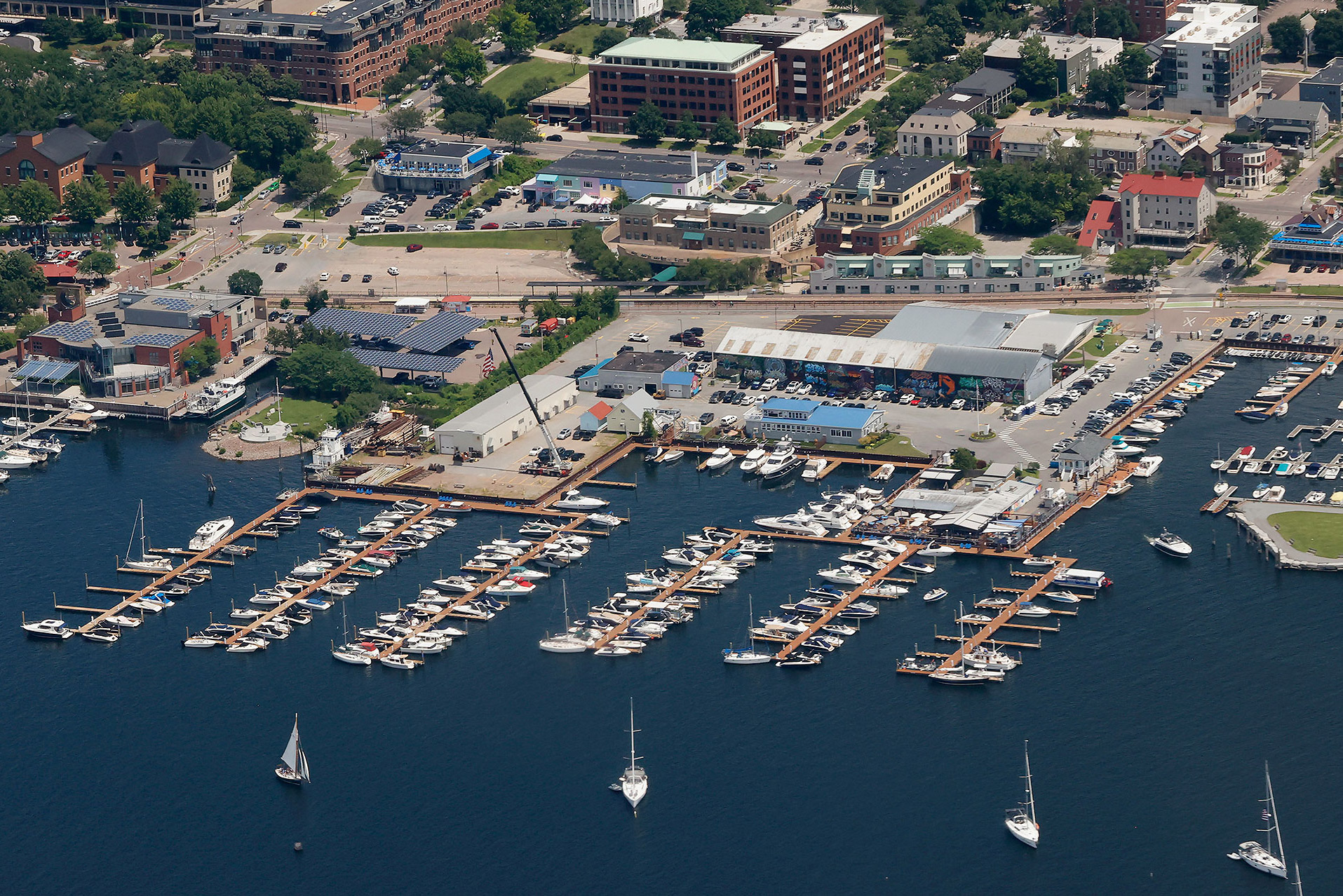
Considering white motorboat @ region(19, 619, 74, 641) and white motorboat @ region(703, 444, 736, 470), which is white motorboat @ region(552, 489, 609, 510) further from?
white motorboat @ region(19, 619, 74, 641)

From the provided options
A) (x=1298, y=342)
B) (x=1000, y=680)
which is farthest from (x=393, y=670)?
(x=1298, y=342)

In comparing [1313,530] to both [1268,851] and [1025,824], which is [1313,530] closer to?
[1268,851]

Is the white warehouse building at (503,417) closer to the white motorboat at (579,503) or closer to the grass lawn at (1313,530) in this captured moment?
the white motorboat at (579,503)

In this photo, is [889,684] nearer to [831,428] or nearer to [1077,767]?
[1077,767]

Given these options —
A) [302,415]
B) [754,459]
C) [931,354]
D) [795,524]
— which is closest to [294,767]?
[795,524]

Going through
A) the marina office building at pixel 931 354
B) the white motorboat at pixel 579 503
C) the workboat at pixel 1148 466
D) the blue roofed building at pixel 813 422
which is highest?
the marina office building at pixel 931 354

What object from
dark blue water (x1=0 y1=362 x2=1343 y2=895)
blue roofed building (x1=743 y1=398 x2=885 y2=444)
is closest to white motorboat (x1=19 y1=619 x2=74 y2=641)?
dark blue water (x1=0 y1=362 x2=1343 y2=895)

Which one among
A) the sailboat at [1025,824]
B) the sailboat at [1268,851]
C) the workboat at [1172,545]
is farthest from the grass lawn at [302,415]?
the sailboat at [1268,851]
